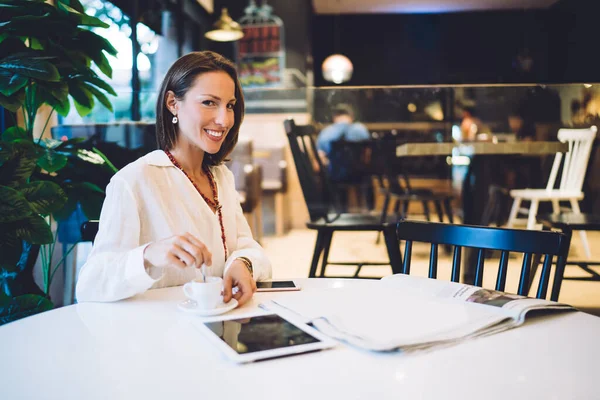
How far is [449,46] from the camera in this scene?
849 cm

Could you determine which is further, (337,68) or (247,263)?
(337,68)

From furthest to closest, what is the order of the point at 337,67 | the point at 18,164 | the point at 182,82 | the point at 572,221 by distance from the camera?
1. the point at 337,67
2. the point at 572,221
3. the point at 18,164
4. the point at 182,82

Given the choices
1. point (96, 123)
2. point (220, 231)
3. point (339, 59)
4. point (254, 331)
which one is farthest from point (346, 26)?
point (254, 331)

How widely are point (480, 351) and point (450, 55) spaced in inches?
332

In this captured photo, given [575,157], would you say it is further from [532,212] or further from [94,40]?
[94,40]

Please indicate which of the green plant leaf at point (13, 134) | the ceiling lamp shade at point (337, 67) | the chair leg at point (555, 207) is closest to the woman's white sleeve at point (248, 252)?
the green plant leaf at point (13, 134)

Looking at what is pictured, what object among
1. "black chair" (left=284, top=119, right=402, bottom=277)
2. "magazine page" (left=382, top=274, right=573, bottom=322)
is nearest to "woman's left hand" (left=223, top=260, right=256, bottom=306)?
"magazine page" (left=382, top=274, right=573, bottom=322)

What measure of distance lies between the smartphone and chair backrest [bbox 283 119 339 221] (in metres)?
1.66

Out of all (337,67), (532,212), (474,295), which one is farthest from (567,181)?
(337,67)

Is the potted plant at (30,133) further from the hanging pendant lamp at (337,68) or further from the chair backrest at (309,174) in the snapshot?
the hanging pendant lamp at (337,68)

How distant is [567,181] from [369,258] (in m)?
1.53

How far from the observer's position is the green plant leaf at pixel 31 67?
1.64m

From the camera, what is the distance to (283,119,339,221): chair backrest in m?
2.77

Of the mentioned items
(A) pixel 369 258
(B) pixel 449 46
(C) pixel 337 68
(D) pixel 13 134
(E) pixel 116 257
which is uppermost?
(B) pixel 449 46
